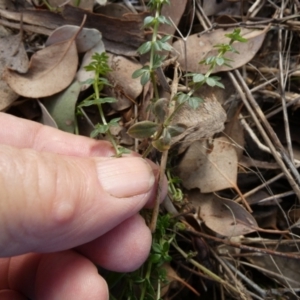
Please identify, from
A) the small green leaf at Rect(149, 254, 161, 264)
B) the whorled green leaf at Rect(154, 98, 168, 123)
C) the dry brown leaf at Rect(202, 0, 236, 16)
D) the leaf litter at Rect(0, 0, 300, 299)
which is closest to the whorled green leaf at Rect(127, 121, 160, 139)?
the whorled green leaf at Rect(154, 98, 168, 123)

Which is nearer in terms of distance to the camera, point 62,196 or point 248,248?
point 62,196

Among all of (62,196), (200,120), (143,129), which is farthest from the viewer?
(200,120)

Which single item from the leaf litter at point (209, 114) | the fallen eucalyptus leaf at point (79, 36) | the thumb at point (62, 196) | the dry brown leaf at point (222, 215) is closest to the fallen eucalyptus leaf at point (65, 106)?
the leaf litter at point (209, 114)

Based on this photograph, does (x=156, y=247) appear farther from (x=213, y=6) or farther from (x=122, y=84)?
(x=213, y=6)

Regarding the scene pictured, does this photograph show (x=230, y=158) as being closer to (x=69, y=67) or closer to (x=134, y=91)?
(x=134, y=91)

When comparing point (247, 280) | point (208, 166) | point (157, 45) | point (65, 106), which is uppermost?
point (157, 45)

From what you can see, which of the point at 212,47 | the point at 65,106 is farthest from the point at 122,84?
the point at 212,47
